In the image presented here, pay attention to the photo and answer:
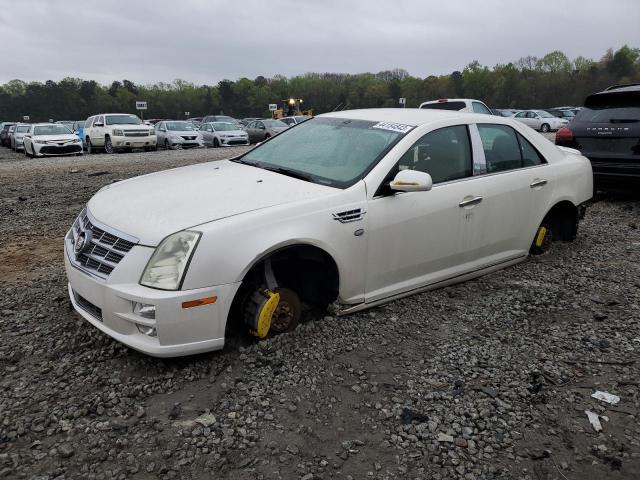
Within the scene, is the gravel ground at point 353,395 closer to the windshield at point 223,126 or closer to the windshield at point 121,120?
the windshield at point 121,120

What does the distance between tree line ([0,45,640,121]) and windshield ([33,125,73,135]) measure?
6686cm

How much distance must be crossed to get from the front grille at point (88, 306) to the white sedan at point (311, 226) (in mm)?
18

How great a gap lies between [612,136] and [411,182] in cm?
525

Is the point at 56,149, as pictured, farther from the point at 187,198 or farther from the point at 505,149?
the point at 505,149

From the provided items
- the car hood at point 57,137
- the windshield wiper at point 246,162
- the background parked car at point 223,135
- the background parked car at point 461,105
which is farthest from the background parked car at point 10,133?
the windshield wiper at point 246,162

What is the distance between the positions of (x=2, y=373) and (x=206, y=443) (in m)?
1.47

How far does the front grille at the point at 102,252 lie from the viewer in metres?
3.05

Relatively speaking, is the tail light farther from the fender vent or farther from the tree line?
the tree line

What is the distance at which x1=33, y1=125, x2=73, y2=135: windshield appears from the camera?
20.3 m

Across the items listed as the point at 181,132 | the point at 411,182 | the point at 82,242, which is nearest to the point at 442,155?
the point at 411,182

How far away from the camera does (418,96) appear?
10081 cm

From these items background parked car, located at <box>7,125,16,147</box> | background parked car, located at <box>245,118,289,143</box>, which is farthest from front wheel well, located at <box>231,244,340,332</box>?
background parked car, located at <box>7,125,16,147</box>

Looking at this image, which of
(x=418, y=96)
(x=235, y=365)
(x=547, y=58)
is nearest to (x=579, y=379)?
(x=235, y=365)

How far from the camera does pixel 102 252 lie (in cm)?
317
